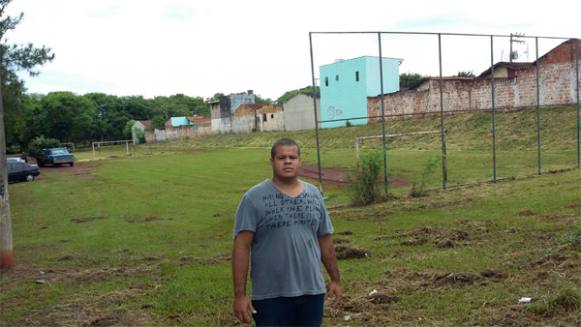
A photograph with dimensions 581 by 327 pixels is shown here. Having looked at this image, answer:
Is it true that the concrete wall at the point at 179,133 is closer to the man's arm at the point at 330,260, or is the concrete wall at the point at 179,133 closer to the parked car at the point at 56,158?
the parked car at the point at 56,158

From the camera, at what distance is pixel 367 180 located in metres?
12.9

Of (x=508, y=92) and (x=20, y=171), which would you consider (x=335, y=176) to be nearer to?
(x=508, y=92)

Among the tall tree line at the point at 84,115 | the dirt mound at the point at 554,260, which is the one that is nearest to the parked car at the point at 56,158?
the tall tree line at the point at 84,115

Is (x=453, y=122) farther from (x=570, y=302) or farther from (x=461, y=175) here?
(x=570, y=302)

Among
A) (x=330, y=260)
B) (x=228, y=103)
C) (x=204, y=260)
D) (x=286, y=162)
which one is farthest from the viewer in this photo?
(x=228, y=103)

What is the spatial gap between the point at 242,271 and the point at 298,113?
54639 mm

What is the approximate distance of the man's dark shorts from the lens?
10.4ft

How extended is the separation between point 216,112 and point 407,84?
1718 inches

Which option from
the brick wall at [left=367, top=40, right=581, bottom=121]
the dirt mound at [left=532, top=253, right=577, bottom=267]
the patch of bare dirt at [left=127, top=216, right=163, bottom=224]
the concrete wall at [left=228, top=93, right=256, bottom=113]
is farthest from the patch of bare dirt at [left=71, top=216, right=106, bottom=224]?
the concrete wall at [left=228, top=93, right=256, bottom=113]

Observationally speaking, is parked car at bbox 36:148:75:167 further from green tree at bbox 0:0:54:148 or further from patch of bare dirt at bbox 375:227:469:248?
patch of bare dirt at bbox 375:227:469:248

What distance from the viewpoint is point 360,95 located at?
41.8 metres

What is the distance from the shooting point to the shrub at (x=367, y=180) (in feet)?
41.9

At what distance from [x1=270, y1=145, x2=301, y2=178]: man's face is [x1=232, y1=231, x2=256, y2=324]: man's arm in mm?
414

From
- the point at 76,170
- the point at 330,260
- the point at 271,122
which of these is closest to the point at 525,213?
the point at 330,260
